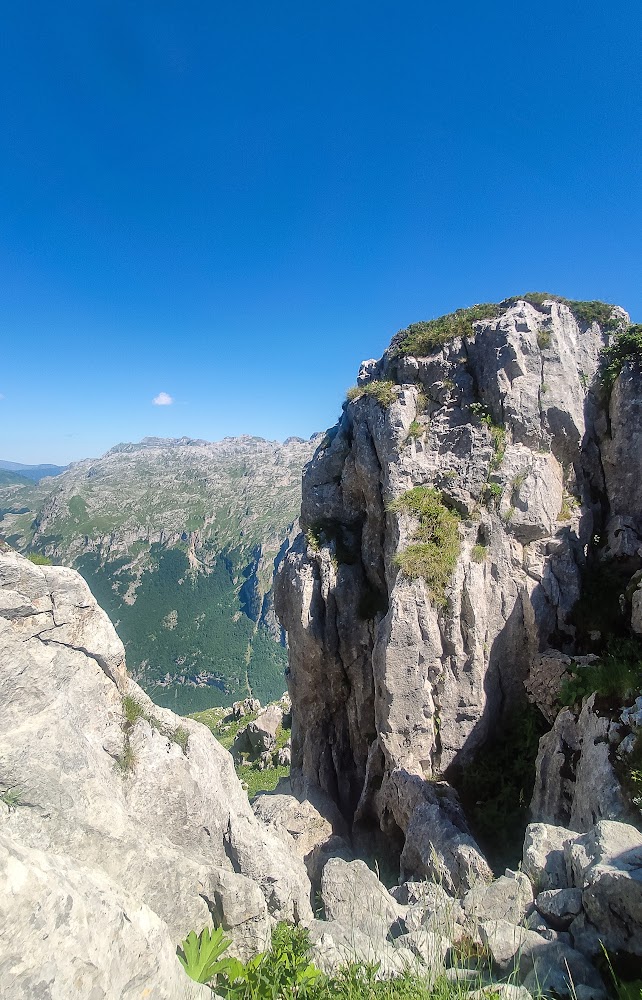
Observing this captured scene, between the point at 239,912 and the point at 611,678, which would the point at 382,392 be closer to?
the point at 611,678

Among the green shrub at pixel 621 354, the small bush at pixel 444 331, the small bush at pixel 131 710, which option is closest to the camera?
the small bush at pixel 131 710

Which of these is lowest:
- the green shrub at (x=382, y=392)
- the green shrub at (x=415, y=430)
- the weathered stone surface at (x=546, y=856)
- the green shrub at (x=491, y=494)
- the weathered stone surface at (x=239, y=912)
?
the weathered stone surface at (x=239, y=912)

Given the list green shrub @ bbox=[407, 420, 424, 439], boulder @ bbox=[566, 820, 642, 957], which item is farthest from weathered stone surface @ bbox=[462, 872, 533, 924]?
green shrub @ bbox=[407, 420, 424, 439]

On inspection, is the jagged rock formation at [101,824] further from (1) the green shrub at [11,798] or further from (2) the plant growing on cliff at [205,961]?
(2) the plant growing on cliff at [205,961]

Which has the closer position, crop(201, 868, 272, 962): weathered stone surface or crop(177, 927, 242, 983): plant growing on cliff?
crop(177, 927, 242, 983): plant growing on cliff

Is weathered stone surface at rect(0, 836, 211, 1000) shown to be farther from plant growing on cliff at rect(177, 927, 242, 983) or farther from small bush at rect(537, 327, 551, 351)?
small bush at rect(537, 327, 551, 351)

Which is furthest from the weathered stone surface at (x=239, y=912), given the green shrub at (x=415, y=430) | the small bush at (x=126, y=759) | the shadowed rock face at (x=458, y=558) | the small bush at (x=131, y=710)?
the green shrub at (x=415, y=430)

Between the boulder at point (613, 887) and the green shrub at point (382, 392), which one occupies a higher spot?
the green shrub at point (382, 392)
